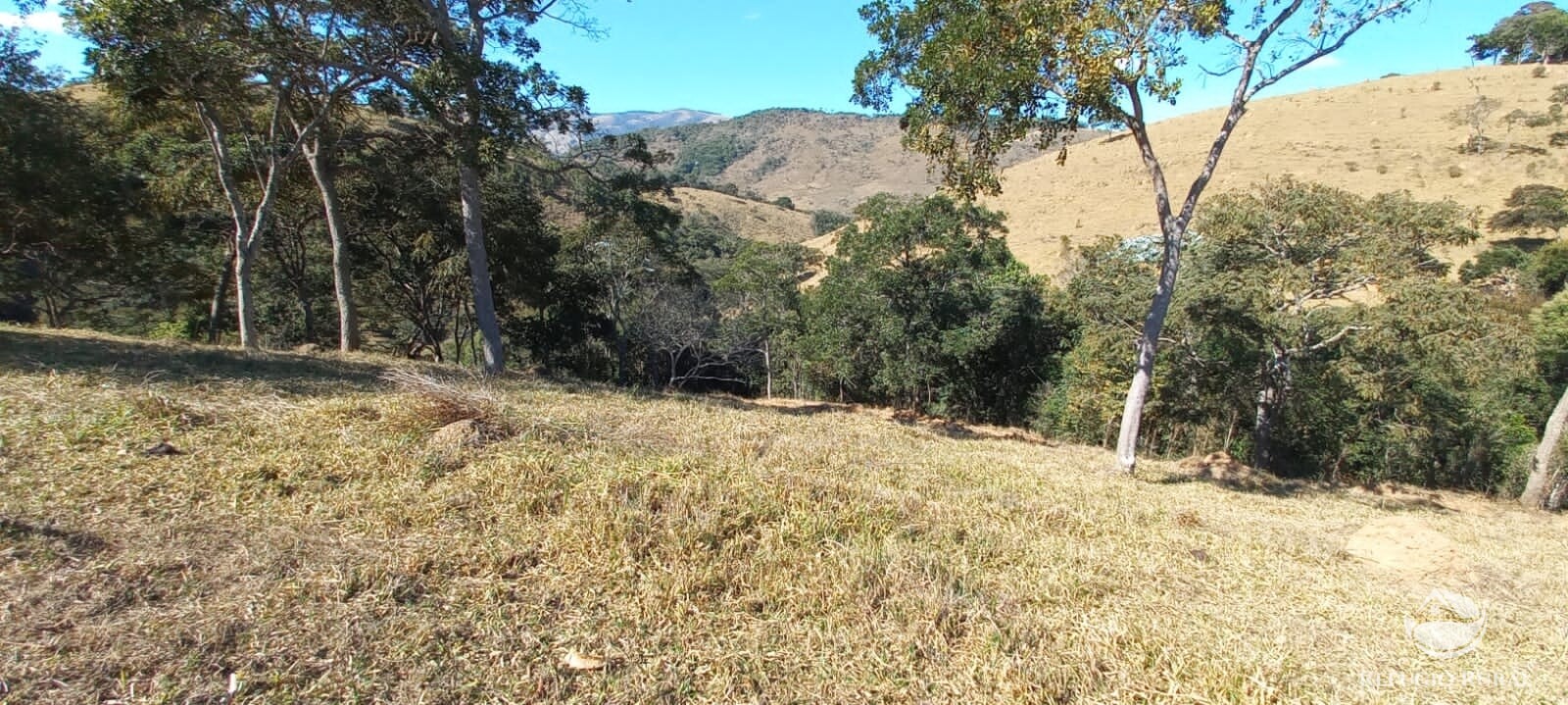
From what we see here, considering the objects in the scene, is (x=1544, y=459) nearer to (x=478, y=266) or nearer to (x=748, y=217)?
(x=478, y=266)

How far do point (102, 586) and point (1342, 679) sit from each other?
485 cm

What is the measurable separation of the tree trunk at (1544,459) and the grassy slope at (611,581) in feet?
31.4

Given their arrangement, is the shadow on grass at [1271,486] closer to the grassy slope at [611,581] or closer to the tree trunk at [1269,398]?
the tree trunk at [1269,398]

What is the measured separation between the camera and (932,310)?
53.9ft

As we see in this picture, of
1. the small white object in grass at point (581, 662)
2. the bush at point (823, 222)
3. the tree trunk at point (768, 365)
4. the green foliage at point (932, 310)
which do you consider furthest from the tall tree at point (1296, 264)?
the bush at point (823, 222)

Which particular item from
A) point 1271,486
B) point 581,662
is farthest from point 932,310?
point 581,662

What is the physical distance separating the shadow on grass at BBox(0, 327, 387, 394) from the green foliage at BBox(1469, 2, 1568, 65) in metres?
79.3

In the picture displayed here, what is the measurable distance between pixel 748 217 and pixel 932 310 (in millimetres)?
50682

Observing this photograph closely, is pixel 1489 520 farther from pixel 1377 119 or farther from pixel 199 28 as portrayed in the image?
pixel 1377 119

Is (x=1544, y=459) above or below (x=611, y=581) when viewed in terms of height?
below

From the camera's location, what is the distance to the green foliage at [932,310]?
15.8 m

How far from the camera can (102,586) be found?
2.45m

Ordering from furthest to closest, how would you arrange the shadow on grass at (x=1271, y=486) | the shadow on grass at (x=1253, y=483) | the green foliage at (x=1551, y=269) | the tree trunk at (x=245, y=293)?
the green foliage at (x=1551, y=269)
the tree trunk at (x=245, y=293)
the shadow on grass at (x=1271, y=486)
the shadow on grass at (x=1253, y=483)
